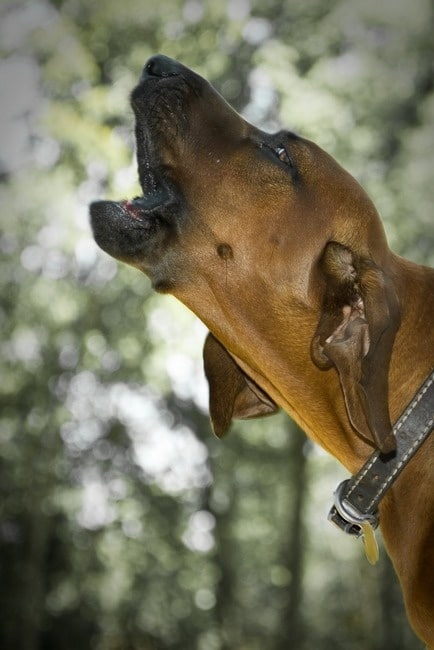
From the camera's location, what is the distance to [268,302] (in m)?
4.27

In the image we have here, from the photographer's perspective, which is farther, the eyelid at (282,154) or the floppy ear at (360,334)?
the eyelid at (282,154)

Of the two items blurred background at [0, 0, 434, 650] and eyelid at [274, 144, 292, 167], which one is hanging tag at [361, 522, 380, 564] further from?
blurred background at [0, 0, 434, 650]

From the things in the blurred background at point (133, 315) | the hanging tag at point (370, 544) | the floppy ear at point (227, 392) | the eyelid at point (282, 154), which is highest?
the eyelid at point (282, 154)

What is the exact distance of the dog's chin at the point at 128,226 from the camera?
4.30 meters

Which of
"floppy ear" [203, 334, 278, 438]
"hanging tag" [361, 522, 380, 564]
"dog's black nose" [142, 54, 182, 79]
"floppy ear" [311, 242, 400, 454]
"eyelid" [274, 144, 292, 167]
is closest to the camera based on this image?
"floppy ear" [311, 242, 400, 454]

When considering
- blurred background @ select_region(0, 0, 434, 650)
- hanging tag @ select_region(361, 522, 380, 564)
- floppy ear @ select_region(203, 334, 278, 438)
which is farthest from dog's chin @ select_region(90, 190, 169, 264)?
blurred background @ select_region(0, 0, 434, 650)

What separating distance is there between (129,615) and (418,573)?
25997 mm

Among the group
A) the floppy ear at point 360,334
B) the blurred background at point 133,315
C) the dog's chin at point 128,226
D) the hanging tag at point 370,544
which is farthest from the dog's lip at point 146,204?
the blurred background at point 133,315

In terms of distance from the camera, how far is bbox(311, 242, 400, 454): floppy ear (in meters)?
3.42

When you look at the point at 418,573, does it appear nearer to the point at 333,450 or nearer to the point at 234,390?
the point at 333,450

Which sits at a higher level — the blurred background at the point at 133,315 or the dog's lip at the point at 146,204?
the dog's lip at the point at 146,204

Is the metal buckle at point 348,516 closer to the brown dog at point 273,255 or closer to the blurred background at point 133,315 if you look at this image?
the brown dog at point 273,255

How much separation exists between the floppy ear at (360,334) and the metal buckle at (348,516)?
282 mm

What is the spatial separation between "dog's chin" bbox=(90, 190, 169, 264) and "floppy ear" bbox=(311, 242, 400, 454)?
831 millimetres
